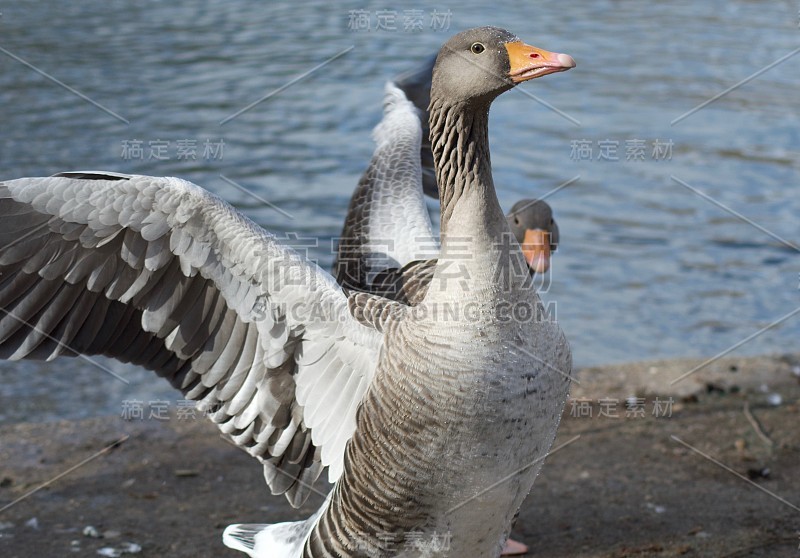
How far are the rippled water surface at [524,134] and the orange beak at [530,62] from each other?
15.7ft

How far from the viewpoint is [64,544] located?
5645mm

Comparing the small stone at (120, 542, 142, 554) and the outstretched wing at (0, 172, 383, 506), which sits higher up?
the outstretched wing at (0, 172, 383, 506)

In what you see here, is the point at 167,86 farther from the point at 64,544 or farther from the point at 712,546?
the point at 712,546

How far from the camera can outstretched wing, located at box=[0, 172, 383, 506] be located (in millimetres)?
4234

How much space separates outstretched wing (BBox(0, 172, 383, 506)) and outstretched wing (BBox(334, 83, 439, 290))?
1210 millimetres

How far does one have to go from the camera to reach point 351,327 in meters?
4.47

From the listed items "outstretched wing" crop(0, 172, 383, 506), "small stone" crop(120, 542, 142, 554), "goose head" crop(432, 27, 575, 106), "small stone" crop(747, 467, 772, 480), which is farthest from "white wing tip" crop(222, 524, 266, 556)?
"small stone" crop(747, 467, 772, 480)

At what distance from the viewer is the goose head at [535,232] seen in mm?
7395

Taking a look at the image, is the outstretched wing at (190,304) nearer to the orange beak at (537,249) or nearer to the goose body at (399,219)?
the goose body at (399,219)

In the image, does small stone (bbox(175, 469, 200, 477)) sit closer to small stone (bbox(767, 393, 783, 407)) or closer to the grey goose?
the grey goose

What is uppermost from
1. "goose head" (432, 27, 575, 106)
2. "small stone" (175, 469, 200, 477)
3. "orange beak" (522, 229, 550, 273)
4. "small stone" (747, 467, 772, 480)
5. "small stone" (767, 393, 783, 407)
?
"goose head" (432, 27, 575, 106)

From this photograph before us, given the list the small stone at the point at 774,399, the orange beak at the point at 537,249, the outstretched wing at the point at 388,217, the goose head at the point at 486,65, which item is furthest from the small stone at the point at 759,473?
the goose head at the point at 486,65

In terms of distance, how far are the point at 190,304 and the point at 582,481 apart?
310cm

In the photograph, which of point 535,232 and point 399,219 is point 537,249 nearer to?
point 535,232
